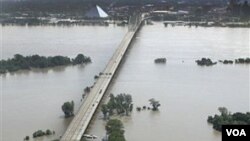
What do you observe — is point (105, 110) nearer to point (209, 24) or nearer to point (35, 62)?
point (35, 62)

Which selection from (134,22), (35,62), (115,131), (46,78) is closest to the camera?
(115,131)

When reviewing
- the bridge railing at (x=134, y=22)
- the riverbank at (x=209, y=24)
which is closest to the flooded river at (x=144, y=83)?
the bridge railing at (x=134, y=22)

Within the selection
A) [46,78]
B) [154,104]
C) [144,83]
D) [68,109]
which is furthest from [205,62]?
[68,109]

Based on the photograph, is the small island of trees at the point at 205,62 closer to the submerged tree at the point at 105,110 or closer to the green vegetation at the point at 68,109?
the submerged tree at the point at 105,110

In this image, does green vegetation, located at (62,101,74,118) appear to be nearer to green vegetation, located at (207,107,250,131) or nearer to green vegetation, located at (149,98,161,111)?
green vegetation, located at (149,98,161,111)

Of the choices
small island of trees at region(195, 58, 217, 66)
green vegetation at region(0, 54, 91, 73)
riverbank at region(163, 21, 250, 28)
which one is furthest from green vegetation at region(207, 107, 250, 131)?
riverbank at region(163, 21, 250, 28)
